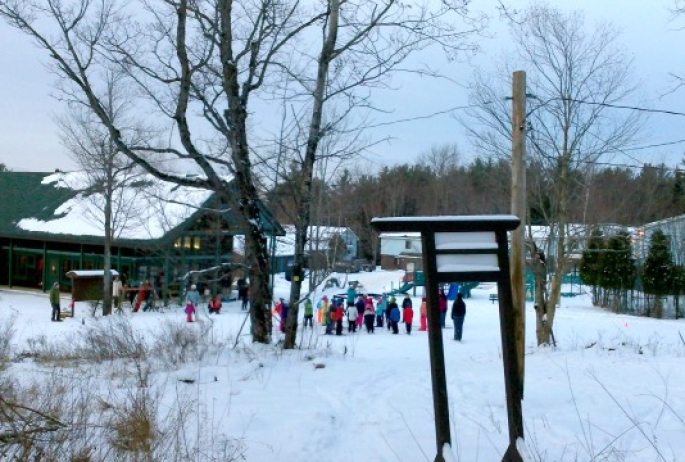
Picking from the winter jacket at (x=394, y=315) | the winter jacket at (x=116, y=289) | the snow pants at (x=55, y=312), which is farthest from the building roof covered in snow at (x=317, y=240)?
the snow pants at (x=55, y=312)

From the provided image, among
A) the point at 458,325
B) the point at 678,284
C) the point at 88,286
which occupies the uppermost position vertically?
the point at 678,284

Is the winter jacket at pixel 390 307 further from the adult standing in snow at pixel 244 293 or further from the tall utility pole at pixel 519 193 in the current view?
the tall utility pole at pixel 519 193

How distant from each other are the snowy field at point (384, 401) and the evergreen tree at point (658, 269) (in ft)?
83.9

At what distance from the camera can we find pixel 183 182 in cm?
Result: 1252

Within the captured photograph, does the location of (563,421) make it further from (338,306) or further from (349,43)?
(338,306)

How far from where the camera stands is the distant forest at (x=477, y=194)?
2023 centimetres

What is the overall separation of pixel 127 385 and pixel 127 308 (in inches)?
1020

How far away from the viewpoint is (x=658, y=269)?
37.1 m

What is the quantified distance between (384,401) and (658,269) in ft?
107

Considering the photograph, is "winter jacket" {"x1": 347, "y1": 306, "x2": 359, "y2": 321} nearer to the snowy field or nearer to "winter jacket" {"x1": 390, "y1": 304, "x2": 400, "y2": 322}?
"winter jacket" {"x1": 390, "y1": 304, "x2": 400, "y2": 322}

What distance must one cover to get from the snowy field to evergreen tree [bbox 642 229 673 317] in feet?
83.9

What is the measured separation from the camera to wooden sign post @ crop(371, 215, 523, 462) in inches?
204

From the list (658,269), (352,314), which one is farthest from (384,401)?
(658,269)

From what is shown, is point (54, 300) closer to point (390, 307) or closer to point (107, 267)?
point (107, 267)
